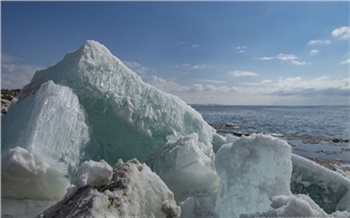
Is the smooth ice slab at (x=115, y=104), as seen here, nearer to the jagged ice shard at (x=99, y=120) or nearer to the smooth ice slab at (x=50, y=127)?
the jagged ice shard at (x=99, y=120)

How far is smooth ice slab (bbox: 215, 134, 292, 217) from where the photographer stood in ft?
12.8

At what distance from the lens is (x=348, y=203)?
4.59 m

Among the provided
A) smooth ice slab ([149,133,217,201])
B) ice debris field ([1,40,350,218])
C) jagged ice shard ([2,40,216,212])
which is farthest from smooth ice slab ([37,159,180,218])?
smooth ice slab ([149,133,217,201])

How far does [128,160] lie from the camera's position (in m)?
4.57

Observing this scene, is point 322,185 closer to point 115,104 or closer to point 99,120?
point 115,104

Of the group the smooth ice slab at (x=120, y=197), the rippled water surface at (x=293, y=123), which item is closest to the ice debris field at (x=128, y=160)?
the smooth ice slab at (x=120, y=197)

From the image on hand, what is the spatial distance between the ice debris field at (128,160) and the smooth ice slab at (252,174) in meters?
0.01

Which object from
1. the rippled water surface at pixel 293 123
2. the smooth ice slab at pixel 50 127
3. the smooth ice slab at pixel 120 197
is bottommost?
the rippled water surface at pixel 293 123

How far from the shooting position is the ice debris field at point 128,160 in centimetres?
273

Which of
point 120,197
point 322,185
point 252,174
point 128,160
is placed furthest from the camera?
point 322,185

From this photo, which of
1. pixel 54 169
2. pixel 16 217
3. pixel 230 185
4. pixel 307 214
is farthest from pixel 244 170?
pixel 16 217

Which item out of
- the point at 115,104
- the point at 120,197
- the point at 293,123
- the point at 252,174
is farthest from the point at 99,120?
the point at 293,123

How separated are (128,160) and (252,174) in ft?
5.70

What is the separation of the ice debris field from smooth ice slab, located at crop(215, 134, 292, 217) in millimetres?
12
